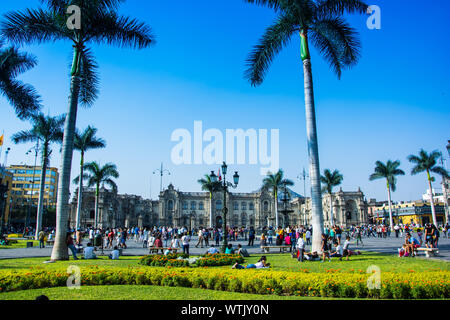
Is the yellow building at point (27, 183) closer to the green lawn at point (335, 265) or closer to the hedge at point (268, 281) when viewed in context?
the green lawn at point (335, 265)

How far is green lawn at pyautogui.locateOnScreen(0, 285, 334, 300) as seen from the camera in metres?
6.97

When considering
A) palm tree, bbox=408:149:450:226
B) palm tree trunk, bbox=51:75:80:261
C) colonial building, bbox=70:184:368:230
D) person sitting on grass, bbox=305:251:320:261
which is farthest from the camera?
colonial building, bbox=70:184:368:230

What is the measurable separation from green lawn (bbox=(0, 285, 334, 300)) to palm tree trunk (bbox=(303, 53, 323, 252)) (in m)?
7.20

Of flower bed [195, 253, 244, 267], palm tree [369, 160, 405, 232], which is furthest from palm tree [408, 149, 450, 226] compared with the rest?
flower bed [195, 253, 244, 267]

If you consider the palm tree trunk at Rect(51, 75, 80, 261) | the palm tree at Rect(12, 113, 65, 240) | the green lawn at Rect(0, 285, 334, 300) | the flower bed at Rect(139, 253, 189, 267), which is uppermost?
the palm tree at Rect(12, 113, 65, 240)

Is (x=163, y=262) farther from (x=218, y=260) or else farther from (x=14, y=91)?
(x=14, y=91)

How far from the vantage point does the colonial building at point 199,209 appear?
66.6 metres

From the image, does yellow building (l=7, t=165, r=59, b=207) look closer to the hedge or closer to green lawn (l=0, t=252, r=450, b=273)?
green lawn (l=0, t=252, r=450, b=273)

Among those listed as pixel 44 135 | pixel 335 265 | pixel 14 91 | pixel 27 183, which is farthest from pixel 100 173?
pixel 27 183

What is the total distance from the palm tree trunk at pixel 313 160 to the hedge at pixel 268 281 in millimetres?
5847
